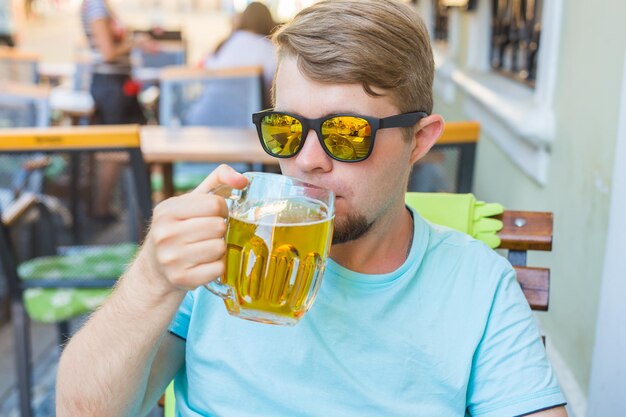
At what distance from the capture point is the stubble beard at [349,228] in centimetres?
136

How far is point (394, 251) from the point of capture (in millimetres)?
1499

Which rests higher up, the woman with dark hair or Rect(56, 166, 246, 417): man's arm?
the woman with dark hair

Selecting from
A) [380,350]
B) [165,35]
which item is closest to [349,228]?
[380,350]

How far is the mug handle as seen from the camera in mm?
1163

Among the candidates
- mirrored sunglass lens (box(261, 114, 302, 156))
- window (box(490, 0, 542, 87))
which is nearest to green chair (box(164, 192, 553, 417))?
mirrored sunglass lens (box(261, 114, 302, 156))

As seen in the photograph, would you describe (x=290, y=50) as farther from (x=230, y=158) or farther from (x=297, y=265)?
(x=230, y=158)

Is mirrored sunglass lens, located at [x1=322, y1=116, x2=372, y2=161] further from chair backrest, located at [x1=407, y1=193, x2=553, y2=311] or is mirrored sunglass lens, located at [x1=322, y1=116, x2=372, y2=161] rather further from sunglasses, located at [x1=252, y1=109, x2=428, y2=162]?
chair backrest, located at [x1=407, y1=193, x2=553, y2=311]

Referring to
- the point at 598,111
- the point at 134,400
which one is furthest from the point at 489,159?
the point at 134,400

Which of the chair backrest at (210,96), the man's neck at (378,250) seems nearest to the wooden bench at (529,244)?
the man's neck at (378,250)

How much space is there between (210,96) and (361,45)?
3342 mm

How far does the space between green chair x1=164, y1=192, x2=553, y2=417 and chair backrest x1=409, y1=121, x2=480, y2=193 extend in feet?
2.90

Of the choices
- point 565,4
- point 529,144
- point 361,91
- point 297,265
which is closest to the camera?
point 297,265

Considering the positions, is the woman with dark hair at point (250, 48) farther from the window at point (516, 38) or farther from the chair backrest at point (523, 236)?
the chair backrest at point (523, 236)

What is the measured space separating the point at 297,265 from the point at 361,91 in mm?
360
